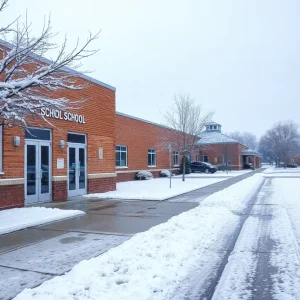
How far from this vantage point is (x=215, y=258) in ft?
20.6

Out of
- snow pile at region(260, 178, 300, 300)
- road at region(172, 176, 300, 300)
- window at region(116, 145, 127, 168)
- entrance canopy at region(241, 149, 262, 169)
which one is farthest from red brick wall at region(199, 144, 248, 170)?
road at region(172, 176, 300, 300)

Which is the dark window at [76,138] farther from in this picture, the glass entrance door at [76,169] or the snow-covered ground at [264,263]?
the snow-covered ground at [264,263]

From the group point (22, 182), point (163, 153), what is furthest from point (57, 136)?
point (163, 153)

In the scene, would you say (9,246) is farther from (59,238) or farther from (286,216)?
(286,216)

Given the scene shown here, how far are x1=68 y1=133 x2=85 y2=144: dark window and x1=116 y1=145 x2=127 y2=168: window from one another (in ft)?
34.9

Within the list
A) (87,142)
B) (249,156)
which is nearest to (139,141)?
(87,142)

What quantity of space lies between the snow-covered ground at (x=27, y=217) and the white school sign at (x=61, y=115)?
14.0ft

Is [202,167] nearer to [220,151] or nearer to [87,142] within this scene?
[220,151]

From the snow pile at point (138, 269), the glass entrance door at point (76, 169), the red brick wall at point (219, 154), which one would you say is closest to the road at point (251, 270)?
the snow pile at point (138, 269)

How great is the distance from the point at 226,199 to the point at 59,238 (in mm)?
8242

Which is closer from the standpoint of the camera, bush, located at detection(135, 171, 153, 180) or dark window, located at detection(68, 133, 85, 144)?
dark window, located at detection(68, 133, 85, 144)

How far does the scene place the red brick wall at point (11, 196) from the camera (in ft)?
40.2

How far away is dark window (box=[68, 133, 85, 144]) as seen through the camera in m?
16.3

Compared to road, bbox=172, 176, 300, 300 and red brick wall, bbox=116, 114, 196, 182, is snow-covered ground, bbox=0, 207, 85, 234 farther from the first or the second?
red brick wall, bbox=116, 114, 196, 182
